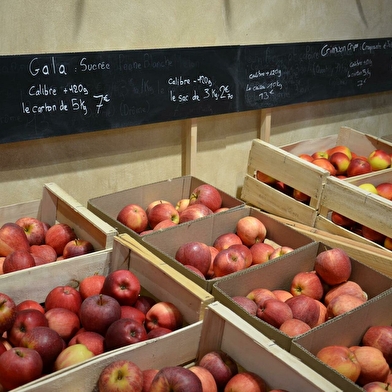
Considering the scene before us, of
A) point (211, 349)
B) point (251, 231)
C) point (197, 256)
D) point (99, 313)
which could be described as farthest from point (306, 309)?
point (99, 313)

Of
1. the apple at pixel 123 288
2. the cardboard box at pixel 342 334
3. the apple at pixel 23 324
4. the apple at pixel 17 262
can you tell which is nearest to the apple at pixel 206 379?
the cardboard box at pixel 342 334

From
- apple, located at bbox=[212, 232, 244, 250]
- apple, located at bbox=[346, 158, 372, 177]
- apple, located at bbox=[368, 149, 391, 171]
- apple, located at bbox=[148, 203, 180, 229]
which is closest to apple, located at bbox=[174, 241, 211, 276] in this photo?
apple, located at bbox=[212, 232, 244, 250]

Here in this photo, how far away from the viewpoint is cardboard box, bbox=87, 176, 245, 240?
241 cm

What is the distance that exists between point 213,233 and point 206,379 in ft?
2.93

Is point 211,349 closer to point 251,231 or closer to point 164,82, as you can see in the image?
point 251,231

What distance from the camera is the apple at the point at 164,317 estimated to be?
1751 millimetres

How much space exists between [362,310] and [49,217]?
1.34m

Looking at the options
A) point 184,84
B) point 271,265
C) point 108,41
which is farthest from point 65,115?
point 271,265

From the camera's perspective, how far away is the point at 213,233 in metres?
2.32

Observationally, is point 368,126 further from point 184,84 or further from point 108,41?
point 108,41

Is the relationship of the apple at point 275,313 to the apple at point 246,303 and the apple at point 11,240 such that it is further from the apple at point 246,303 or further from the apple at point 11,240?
the apple at point 11,240

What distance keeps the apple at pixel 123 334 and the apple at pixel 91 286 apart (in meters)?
0.26

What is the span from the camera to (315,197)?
2520mm

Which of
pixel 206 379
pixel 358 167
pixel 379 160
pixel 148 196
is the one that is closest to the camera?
pixel 206 379
